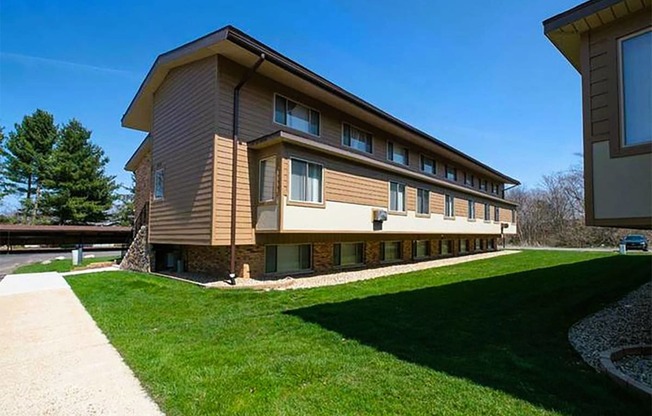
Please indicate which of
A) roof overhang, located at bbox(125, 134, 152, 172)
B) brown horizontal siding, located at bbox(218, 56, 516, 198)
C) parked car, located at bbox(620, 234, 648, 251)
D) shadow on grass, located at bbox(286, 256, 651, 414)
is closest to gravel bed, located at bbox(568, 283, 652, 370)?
shadow on grass, located at bbox(286, 256, 651, 414)

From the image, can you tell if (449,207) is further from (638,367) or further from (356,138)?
(638,367)

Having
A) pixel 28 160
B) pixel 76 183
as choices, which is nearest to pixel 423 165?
pixel 76 183

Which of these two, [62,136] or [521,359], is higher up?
[62,136]

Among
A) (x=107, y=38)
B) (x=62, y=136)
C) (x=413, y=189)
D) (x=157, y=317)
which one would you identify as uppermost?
(x=62, y=136)

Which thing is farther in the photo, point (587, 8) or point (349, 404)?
point (587, 8)

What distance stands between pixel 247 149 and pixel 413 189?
860 cm

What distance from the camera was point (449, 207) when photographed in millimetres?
20438

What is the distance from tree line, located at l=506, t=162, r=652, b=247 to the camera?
1599 inches

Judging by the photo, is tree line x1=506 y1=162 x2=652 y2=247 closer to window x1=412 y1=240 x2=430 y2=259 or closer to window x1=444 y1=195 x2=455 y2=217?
window x1=444 y1=195 x2=455 y2=217

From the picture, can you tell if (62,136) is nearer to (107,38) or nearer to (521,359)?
(107,38)

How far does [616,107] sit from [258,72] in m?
9.87

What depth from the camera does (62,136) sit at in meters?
38.6

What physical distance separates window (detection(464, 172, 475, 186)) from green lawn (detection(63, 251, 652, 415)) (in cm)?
→ 1736

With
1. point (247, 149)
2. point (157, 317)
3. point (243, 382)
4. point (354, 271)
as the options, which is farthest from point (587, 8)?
point (354, 271)
